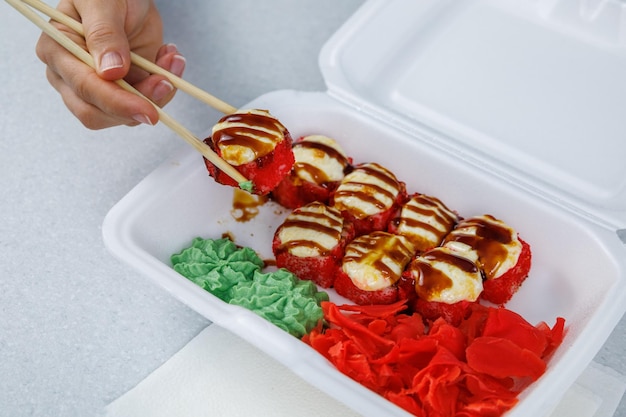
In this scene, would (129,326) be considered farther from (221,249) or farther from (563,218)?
(563,218)

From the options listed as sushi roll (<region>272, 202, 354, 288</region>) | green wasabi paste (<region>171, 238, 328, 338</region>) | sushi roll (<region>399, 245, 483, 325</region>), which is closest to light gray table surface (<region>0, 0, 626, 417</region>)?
green wasabi paste (<region>171, 238, 328, 338</region>)

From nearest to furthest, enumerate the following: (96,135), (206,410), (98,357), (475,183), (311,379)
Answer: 1. (311,379)
2. (206,410)
3. (98,357)
4. (475,183)
5. (96,135)

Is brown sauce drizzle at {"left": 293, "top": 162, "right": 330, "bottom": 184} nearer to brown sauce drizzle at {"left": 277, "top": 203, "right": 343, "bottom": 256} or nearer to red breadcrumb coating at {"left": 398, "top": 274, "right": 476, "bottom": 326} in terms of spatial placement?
brown sauce drizzle at {"left": 277, "top": 203, "right": 343, "bottom": 256}

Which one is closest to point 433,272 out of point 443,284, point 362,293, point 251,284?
point 443,284

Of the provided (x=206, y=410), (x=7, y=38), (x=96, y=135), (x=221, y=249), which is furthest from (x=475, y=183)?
(x=7, y=38)

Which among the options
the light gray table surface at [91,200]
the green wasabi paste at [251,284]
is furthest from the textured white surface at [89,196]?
the green wasabi paste at [251,284]

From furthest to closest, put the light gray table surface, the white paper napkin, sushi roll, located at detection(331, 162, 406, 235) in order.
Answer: sushi roll, located at detection(331, 162, 406, 235) → the light gray table surface → the white paper napkin

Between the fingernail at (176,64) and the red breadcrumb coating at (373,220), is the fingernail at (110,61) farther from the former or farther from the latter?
the red breadcrumb coating at (373,220)
